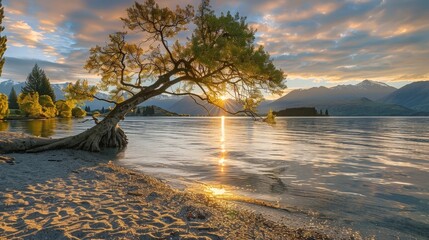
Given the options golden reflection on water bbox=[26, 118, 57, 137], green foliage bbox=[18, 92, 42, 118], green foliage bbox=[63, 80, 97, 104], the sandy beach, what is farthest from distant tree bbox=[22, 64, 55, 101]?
the sandy beach

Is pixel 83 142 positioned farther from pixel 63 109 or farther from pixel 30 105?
pixel 63 109

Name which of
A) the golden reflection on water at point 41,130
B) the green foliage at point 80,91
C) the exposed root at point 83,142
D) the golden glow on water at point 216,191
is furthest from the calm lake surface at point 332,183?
the golden reflection on water at point 41,130

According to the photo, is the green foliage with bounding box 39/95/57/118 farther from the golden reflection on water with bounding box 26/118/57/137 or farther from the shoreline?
the shoreline

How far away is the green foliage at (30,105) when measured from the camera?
114m

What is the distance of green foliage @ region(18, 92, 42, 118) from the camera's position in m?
114

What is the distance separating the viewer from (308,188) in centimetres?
1719

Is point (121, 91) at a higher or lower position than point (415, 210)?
higher

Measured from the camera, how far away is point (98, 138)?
29328mm

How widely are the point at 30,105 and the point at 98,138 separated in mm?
106553

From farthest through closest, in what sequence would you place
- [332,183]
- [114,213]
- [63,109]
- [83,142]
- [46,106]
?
[63,109] < [46,106] < [83,142] < [332,183] < [114,213]

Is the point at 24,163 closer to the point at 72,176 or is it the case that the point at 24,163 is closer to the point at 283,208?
the point at 72,176

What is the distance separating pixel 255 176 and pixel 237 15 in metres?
13.8

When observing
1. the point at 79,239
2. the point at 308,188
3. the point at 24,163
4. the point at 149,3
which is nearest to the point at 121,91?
the point at 149,3

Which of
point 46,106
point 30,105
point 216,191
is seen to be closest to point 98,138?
point 216,191
